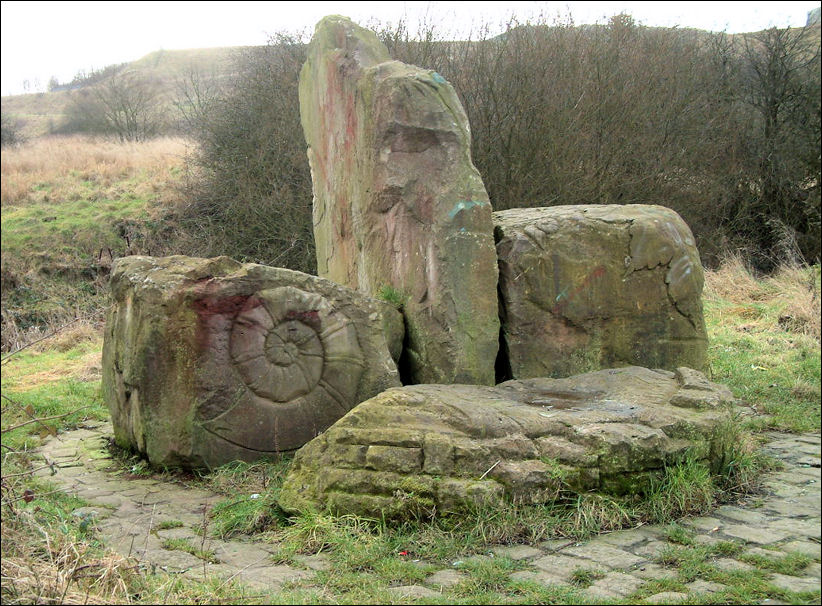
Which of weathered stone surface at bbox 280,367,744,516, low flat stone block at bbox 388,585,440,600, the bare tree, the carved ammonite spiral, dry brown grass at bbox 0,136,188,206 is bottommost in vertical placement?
low flat stone block at bbox 388,585,440,600

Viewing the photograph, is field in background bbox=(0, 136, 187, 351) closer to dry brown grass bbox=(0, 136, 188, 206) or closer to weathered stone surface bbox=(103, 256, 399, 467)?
dry brown grass bbox=(0, 136, 188, 206)

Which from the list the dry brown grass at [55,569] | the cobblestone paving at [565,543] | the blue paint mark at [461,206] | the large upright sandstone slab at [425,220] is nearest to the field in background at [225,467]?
the dry brown grass at [55,569]

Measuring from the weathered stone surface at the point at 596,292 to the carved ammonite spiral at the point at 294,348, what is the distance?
128 cm

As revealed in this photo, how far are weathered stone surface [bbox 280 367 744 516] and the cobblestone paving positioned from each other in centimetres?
34

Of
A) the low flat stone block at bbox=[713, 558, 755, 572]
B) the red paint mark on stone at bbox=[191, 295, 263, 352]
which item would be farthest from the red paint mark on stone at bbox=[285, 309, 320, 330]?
the low flat stone block at bbox=[713, 558, 755, 572]

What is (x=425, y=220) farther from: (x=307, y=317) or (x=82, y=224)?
(x=82, y=224)

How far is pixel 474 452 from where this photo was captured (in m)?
4.49

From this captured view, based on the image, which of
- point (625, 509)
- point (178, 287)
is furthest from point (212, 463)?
point (625, 509)

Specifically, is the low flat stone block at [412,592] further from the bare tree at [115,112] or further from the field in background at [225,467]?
the bare tree at [115,112]

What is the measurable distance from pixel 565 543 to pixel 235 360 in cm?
257

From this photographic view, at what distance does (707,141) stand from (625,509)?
11.3m

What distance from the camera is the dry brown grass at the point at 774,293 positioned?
11.7 feet

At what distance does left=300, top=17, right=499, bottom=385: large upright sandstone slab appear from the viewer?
A: 20.6ft

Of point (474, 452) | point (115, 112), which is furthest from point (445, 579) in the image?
point (115, 112)
